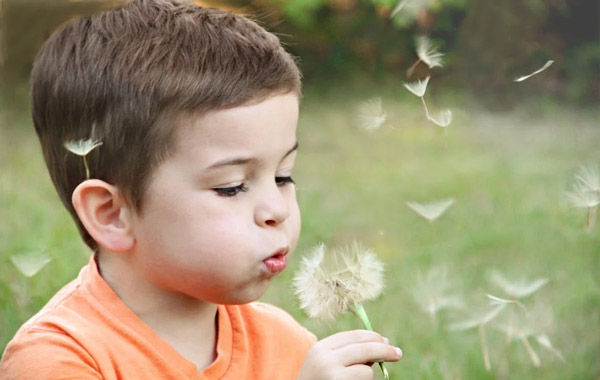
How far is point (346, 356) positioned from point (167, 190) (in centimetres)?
43

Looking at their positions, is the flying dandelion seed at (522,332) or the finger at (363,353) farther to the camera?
the flying dandelion seed at (522,332)

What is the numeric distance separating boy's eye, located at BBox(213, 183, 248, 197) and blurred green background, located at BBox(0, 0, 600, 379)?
2.12 ft

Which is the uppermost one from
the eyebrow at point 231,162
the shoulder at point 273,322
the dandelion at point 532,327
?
the eyebrow at point 231,162

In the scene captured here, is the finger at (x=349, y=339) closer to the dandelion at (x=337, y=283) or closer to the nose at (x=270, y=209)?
the dandelion at (x=337, y=283)

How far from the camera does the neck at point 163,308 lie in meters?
1.82

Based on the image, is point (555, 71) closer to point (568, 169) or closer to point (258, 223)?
point (568, 169)

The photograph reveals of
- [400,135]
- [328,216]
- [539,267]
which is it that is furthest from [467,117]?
[539,267]

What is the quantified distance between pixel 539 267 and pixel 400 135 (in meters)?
2.19

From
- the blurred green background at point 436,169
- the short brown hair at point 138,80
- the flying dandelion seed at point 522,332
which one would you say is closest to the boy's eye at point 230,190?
the short brown hair at point 138,80

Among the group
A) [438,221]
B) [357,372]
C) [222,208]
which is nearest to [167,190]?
[222,208]

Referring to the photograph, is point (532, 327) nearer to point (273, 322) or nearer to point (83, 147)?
point (273, 322)

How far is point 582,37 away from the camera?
A: 6.10m

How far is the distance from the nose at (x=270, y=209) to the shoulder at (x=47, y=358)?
391 millimetres

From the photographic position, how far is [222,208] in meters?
1.68
